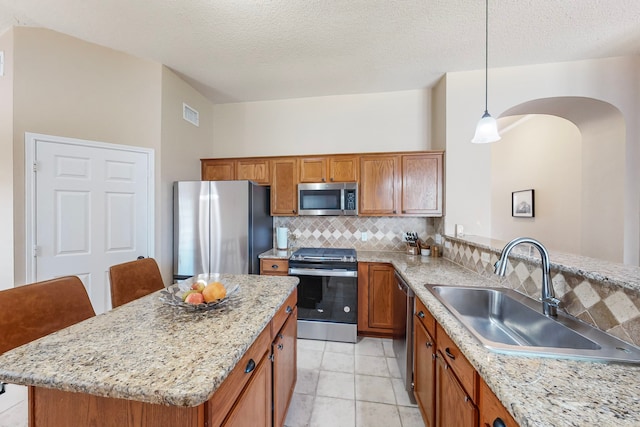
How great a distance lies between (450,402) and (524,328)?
0.60 meters

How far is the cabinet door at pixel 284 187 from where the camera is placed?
10.0 feet

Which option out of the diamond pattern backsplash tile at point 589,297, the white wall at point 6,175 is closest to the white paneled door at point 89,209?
the white wall at point 6,175

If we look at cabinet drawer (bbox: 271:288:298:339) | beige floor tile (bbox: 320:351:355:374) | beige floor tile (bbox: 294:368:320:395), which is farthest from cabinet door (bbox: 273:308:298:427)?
beige floor tile (bbox: 320:351:355:374)

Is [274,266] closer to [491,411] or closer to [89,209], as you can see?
[89,209]

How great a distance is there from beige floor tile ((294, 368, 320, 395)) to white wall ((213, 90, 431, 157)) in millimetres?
2567

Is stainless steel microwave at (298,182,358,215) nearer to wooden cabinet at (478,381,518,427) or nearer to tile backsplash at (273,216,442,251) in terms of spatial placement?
tile backsplash at (273,216,442,251)

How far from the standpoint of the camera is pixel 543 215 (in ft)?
12.1

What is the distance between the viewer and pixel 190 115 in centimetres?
306

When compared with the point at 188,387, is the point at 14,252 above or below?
above

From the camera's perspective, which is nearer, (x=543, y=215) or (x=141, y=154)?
(x=141, y=154)

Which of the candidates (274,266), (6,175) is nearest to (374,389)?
(274,266)

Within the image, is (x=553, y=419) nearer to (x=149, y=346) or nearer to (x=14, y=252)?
(x=149, y=346)

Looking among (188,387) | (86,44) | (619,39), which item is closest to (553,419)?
(188,387)

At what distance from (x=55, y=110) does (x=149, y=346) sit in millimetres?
2615
